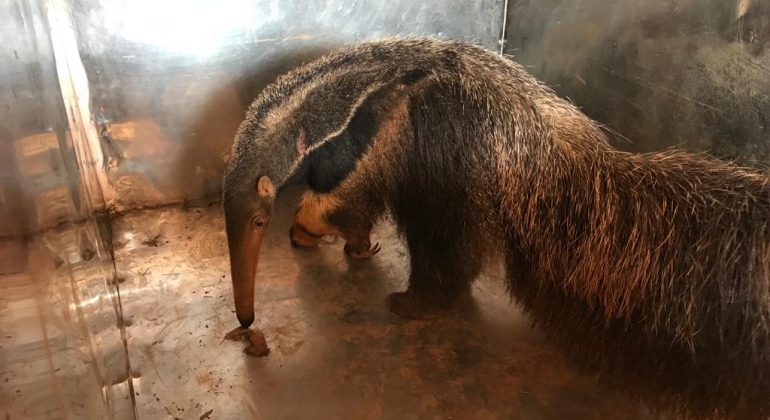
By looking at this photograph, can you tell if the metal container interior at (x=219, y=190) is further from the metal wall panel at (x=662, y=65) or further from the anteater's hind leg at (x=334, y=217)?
the anteater's hind leg at (x=334, y=217)

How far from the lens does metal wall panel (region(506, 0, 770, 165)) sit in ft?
8.05

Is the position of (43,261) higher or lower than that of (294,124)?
lower

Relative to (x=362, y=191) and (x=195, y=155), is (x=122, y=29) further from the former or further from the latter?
(x=362, y=191)

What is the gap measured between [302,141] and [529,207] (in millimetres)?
948

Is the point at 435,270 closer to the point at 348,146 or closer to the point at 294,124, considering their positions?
the point at 348,146

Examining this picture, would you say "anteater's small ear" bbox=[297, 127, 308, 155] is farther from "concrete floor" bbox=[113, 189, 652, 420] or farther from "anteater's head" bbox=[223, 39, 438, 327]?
"concrete floor" bbox=[113, 189, 652, 420]

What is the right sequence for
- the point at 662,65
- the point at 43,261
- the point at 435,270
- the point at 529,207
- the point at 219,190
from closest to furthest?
the point at 43,261 < the point at 529,207 < the point at 435,270 < the point at 662,65 < the point at 219,190

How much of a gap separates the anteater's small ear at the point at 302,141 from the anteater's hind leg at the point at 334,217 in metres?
0.26

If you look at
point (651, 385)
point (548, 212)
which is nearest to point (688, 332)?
point (651, 385)

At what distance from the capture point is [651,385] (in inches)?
79.4

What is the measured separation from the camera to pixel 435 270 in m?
2.72

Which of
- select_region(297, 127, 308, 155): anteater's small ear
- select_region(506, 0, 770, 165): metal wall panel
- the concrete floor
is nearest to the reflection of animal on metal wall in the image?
select_region(297, 127, 308, 155): anteater's small ear

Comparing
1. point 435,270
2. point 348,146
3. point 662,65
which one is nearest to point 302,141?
point 348,146

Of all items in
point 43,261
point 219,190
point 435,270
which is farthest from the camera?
point 219,190
